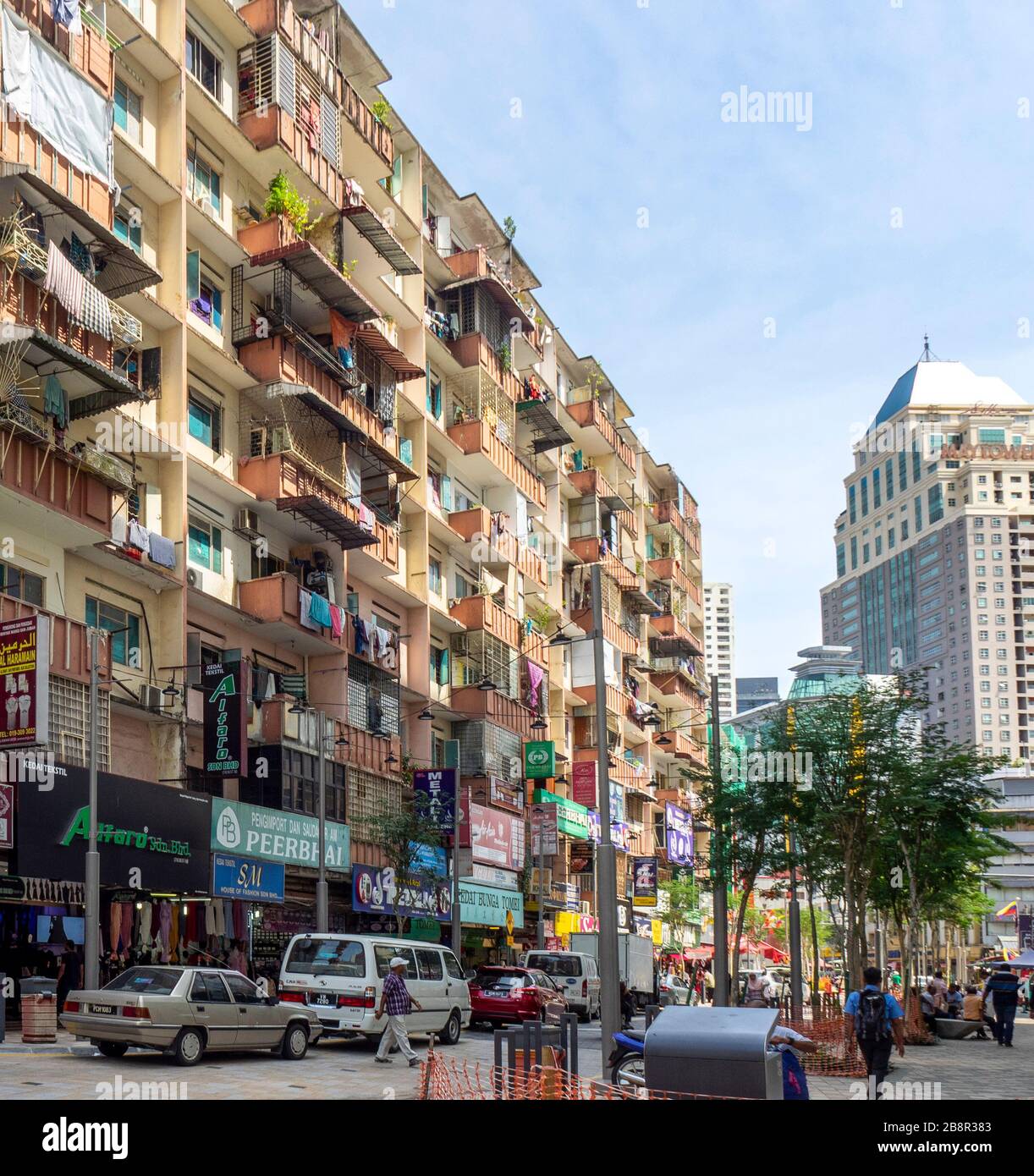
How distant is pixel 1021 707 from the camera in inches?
7170

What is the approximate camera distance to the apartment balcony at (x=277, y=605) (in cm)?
3488

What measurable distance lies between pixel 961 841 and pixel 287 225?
71.4 feet

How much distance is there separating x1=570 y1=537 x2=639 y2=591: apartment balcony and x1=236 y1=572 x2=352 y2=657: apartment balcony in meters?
23.5

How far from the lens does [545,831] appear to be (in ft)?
157

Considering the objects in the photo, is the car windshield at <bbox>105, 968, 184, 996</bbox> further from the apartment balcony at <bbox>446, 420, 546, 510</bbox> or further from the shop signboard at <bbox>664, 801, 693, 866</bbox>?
the shop signboard at <bbox>664, 801, 693, 866</bbox>

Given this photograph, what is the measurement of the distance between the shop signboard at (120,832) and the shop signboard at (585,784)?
2885 cm

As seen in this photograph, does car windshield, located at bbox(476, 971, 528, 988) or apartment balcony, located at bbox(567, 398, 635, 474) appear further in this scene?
apartment balcony, located at bbox(567, 398, 635, 474)

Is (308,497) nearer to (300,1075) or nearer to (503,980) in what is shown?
(503,980)

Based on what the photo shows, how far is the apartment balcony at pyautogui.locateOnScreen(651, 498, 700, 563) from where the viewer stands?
255 ft

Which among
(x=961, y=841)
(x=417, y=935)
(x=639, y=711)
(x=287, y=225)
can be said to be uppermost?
(x=287, y=225)

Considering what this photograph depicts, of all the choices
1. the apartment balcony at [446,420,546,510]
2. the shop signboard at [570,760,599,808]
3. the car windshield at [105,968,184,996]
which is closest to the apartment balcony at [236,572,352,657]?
the apartment balcony at [446,420,546,510]
